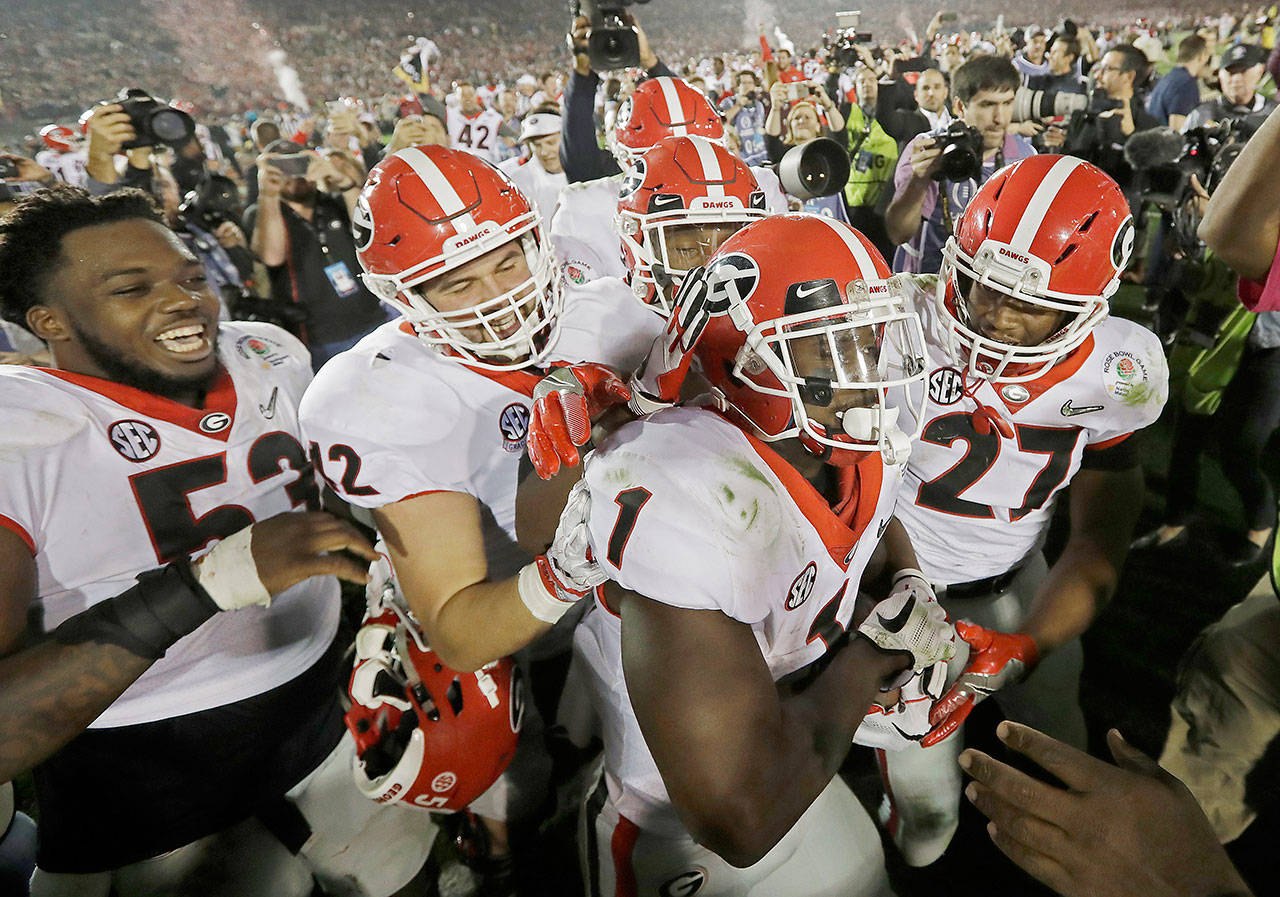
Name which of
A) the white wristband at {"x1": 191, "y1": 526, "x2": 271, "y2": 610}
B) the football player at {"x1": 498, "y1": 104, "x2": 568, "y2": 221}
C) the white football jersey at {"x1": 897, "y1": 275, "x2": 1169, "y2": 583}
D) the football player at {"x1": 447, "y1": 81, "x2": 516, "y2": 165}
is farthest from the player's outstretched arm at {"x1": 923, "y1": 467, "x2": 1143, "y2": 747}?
the football player at {"x1": 447, "y1": 81, "x2": 516, "y2": 165}

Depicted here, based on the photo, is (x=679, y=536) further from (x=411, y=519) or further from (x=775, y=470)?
(x=411, y=519)

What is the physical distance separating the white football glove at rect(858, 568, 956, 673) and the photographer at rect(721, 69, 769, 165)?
8.58 meters

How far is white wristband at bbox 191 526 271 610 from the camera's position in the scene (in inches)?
59.9

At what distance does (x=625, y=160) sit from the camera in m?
3.56

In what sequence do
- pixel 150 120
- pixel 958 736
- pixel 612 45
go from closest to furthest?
pixel 958 736 → pixel 150 120 → pixel 612 45

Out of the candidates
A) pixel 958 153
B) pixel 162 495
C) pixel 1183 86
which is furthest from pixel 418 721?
pixel 1183 86

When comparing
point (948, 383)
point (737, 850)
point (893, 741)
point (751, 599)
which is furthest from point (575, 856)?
point (948, 383)

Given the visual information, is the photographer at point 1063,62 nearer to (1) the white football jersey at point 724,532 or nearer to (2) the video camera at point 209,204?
(2) the video camera at point 209,204

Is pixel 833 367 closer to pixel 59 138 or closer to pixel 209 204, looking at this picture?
pixel 209 204

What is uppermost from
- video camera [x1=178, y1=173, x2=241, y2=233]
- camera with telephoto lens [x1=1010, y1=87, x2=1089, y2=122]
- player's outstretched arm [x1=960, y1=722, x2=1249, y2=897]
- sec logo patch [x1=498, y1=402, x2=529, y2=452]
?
camera with telephoto lens [x1=1010, y1=87, x2=1089, y2=122]

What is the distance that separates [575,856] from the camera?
247cm

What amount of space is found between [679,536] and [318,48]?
23.8m

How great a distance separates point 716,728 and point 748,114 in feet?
33.9

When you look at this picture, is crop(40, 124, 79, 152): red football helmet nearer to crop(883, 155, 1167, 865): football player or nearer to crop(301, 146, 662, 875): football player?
crop(301, 146, 662, 875): football player
